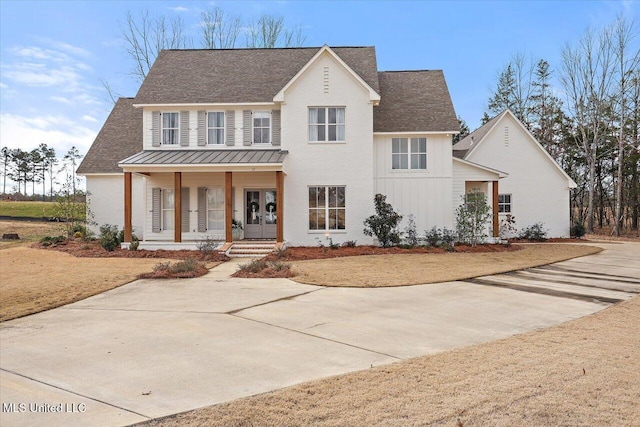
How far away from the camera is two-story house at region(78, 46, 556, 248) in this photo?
67.1 ft

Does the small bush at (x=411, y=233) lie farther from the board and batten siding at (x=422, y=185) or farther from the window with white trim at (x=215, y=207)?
the window with white trim at (x=215, y=207)

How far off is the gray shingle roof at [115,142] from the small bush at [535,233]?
67.2 feet

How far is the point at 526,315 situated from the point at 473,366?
11.5 ft

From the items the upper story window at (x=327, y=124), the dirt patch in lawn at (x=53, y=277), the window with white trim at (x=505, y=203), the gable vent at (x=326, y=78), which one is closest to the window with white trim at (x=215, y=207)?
the upper story window at (x=327, y=124)

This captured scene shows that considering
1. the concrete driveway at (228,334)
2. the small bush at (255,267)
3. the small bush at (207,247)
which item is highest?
the small bush at (207,247)

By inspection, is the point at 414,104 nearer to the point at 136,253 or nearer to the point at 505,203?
the point at 505,203

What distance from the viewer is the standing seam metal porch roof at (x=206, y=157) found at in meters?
19.2

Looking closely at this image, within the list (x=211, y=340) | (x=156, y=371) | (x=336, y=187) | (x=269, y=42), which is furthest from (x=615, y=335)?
(x=269, y=42)

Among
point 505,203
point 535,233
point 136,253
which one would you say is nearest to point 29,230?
point 136,253

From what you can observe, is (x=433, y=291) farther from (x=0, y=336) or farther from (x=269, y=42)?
(x=269, y=42)

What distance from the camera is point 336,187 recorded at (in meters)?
20.7

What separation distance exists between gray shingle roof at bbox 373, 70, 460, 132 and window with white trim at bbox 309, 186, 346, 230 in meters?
3.74

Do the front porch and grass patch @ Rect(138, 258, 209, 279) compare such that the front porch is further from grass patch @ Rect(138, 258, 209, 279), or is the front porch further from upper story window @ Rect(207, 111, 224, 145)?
grass patch @ Rect(138, 258, 209, 279)

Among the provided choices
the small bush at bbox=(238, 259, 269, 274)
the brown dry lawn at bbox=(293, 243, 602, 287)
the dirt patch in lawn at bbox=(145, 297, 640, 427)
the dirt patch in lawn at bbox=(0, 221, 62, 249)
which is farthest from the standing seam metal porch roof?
the dirt patch in lawn at bbox=(145, 297, 640, 427)
